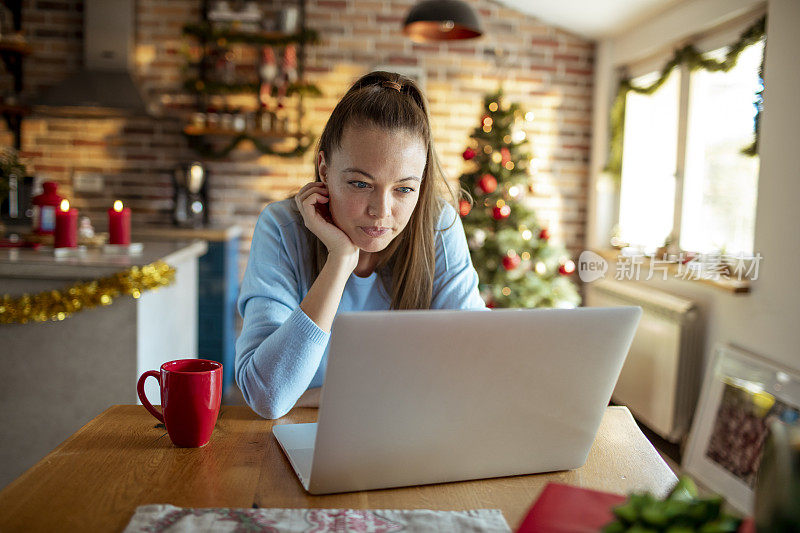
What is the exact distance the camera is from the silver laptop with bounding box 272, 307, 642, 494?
2.27 feet

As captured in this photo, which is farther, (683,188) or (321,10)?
(321,10)

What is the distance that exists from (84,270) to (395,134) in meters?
1.44

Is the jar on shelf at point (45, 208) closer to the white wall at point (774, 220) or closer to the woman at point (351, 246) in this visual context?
the woman at point (351, 246)

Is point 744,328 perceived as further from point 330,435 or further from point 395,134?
point 330,435

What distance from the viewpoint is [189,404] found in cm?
88

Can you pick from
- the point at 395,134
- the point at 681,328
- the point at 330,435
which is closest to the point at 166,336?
the point at 395,134

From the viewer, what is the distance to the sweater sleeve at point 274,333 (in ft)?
3.43

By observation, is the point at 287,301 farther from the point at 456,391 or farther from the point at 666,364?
the point at 666,364

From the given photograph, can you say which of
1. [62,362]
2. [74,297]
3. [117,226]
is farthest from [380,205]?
[117,226]

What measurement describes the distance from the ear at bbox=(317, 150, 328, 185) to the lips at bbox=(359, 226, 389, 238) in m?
0.19

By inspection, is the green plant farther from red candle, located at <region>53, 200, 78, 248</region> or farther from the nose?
red candle, located at <region>53, 200, 78, 248</region>

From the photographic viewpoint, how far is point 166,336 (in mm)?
2588

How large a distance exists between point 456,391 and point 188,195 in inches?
141

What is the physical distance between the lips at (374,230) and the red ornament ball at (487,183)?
2.52 meters
